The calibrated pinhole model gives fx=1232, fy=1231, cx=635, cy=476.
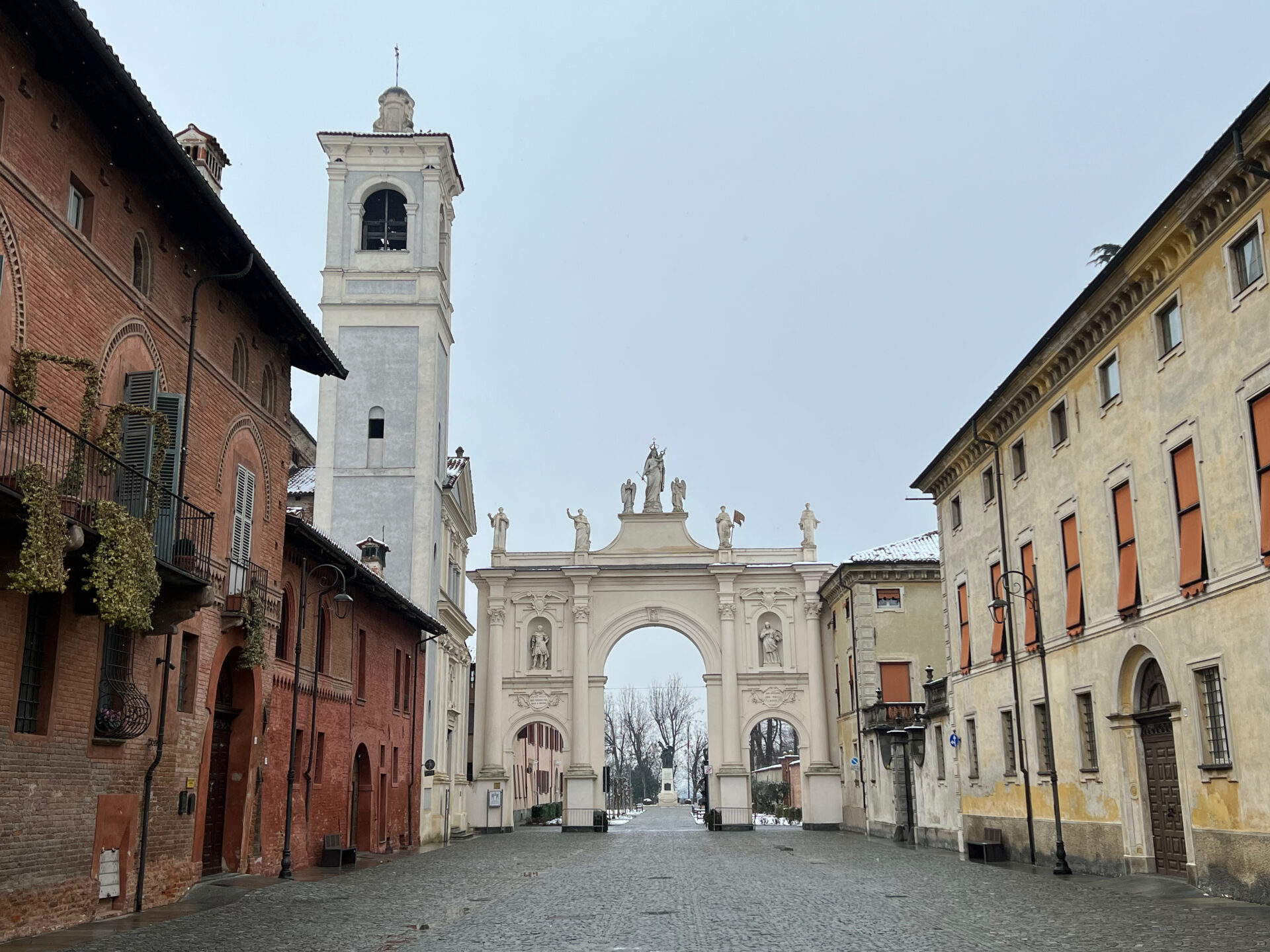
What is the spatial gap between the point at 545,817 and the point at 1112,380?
5475 centimetres

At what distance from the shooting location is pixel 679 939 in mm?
13633

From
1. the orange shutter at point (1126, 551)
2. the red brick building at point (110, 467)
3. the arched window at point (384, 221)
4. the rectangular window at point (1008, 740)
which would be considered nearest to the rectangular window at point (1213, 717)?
the orange shutter at point (1126, 551)

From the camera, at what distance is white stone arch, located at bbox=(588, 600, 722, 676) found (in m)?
54.7

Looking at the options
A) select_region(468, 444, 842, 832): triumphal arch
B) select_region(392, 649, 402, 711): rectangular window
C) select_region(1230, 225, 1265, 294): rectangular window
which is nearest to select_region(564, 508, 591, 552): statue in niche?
select_region(468, 444, 842, 832): triumphal arch

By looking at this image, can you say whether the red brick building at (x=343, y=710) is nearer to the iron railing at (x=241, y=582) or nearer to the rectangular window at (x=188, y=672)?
the iron railing at (x=241, y=582)

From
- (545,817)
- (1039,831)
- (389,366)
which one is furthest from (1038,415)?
(545,817)

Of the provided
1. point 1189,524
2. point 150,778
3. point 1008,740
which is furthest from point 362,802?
point 1189,524

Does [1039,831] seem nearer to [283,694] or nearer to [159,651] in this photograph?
[283,694]

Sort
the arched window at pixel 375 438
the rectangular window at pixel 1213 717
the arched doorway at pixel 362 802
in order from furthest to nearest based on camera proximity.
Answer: the arched window at pixel 375 438 → the arched doorway at pixel 362 802 → the rectangular window at pixel 1213 717

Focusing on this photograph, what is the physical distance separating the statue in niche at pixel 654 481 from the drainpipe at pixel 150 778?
1587 inches

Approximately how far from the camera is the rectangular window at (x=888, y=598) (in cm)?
4550

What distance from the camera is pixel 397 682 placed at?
35.4 meters

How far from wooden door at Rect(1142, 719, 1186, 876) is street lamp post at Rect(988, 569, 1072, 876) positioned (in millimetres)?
2160

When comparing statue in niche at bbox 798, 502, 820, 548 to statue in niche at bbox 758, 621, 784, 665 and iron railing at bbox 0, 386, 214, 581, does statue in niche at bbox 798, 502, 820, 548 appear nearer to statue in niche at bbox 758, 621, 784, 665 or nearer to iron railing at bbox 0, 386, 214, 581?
statue in niche at bbox 758, 621, 784, 665
